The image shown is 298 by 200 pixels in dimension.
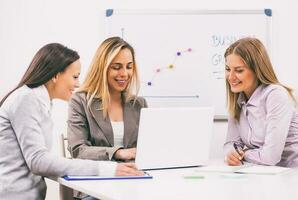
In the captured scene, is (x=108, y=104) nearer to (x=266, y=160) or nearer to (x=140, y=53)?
(x=266, y=160)

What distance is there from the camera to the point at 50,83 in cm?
189

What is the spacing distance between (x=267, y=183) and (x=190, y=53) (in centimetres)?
164

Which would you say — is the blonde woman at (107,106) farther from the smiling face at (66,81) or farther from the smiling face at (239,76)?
the smiling face at (239,76)

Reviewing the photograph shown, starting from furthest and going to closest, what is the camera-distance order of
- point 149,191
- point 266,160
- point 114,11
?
point 114,11 < point 266,160 < point 149,191

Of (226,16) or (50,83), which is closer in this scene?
(50,83)

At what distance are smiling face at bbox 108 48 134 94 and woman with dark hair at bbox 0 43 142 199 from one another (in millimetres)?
393

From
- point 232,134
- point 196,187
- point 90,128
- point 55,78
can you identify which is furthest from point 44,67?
point 232,134

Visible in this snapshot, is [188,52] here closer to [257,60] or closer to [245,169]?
[257,60]

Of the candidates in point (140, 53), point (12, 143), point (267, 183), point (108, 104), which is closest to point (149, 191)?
point (267, 183)

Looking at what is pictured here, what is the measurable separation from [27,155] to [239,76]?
3.37 feet

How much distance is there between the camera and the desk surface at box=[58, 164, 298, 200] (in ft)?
4.80

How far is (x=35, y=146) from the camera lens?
1716 millimetres

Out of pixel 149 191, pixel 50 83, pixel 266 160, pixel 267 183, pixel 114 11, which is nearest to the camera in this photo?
pixel 149 191

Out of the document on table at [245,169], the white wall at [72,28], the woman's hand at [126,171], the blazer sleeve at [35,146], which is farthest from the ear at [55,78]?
the white wall at [72,28]
